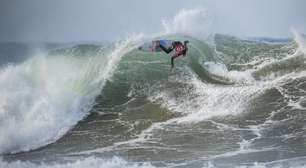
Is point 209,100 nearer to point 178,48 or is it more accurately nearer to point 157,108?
point 157,108

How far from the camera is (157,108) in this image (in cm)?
2605

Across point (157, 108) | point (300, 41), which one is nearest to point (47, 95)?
point (157, 108)

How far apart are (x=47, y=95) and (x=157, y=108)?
523 centimetres

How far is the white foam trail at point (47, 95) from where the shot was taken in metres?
23.4

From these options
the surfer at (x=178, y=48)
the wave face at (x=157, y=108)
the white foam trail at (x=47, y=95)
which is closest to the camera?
the wave face at (x=157, y=108)

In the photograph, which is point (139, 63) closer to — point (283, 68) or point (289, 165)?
point (283, 68)

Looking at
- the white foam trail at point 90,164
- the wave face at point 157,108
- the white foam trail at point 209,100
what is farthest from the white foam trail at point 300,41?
the white foam trail at point 90,164

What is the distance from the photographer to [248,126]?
22766 millimetres

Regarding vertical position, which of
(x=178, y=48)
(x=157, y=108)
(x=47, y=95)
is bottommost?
(x=157, y=108)

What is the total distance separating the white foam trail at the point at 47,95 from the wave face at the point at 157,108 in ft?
0.16

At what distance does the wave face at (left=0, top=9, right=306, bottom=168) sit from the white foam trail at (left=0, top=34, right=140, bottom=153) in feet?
0.16

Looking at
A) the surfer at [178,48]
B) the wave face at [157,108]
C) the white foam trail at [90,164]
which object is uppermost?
the surfer at [178,48]

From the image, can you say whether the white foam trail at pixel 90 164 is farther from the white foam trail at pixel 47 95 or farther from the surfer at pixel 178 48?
the surfer at pixel 178 48

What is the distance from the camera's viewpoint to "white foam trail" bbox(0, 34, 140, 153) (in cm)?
2339
